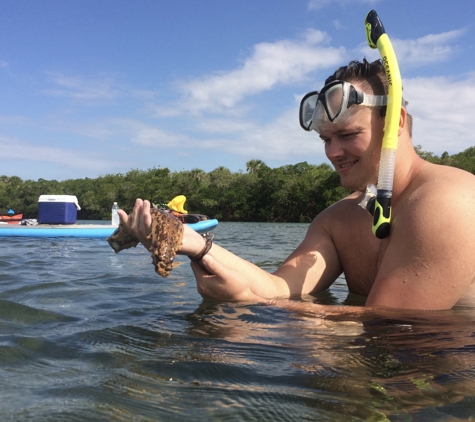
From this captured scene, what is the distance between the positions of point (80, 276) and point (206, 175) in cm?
5858

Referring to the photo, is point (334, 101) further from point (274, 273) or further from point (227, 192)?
point (227, 192)

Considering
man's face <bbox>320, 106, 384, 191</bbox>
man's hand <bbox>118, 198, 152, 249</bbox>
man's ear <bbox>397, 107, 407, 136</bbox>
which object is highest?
man's ear <bbox>397, 107, 407, 136</bbox>

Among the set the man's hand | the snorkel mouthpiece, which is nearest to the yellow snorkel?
the snorkel mouthpiece

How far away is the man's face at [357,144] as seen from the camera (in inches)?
91.7

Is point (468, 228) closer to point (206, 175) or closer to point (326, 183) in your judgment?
point (326, 183)

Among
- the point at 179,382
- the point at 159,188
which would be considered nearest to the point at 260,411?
the point at 179,382

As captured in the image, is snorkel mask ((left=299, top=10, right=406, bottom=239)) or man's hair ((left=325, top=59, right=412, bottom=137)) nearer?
snorkel mask ((left=299, top=10, right=406, bottom=239))

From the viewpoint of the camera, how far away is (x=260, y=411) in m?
1.17

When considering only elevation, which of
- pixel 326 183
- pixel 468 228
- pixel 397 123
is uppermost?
pixel 326 183

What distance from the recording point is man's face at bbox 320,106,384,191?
233 cm

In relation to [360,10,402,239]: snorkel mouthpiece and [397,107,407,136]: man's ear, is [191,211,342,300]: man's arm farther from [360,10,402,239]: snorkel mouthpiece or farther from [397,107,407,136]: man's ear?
[397,107,407,136]: man's ear

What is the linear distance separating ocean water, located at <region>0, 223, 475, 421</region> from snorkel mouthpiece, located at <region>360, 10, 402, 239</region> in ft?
1.55

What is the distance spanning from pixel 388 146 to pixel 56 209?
11.3 m

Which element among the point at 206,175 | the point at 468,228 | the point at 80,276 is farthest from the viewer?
the point at 206,175
